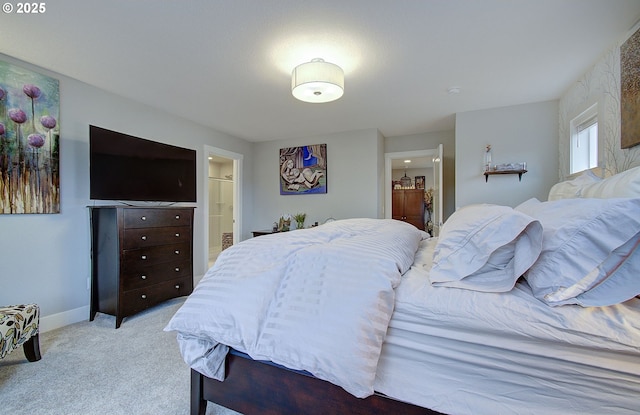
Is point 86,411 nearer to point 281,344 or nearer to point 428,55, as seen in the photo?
point 281,344

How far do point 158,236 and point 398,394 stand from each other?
9.12 ft

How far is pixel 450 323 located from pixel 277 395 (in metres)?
0.78

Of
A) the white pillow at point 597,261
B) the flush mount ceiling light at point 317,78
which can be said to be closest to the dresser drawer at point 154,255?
the flush mount ceiling light at point 317,78

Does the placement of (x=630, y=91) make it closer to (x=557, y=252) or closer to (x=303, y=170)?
(x=557, y=252)

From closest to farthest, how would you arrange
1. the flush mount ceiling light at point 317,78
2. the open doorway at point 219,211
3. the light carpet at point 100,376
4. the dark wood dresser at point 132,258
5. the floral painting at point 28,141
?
the light carpet at point 100,376
the flush mount ceiling light at point 317,78
the floral painting at point 28,141
the dark wood dresser at point 132,258
the open doorway at point 219,211

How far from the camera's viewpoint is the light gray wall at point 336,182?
4257 millimetres

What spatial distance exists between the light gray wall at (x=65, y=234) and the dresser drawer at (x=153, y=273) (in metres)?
0.54

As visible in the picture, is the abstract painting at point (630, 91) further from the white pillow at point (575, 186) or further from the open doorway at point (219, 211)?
the open doorway at point (219, 211)

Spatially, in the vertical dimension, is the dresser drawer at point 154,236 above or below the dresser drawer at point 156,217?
below

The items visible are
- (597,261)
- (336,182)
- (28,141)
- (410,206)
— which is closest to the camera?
(597,261)

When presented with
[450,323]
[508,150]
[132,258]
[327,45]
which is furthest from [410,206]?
[450,323]

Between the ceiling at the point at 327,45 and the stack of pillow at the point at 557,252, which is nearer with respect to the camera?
the stack of pillow at the point at 557,252

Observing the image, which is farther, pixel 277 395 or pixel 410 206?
pixel 410 206

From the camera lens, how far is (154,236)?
2838 millimetres
